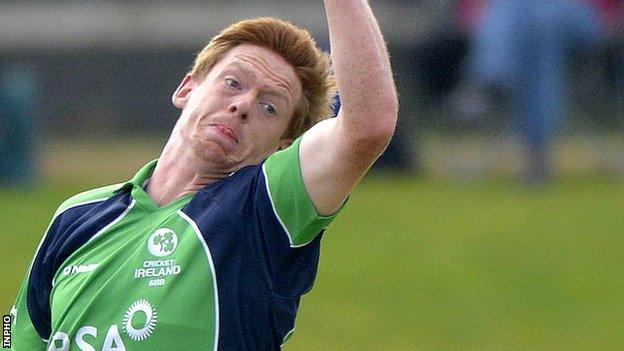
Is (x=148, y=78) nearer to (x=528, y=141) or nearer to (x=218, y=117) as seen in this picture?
(x=528, y=141)

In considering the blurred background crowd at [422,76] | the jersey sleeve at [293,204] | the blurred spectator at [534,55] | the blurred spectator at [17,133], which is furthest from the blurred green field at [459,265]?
the jersey sleeve at [293,204]

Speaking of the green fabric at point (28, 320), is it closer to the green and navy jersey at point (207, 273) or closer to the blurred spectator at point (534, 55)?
the green and navy jersey at point (207, 273)

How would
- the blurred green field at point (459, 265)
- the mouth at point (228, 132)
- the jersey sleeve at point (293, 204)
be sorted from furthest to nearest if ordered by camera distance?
the blurred green field at point (459, 265), the mouth at point (228, 132), the jersey sleeve at point (293, 204)

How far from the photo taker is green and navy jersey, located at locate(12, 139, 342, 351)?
451 cm

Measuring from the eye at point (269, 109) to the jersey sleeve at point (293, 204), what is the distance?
0.91ft

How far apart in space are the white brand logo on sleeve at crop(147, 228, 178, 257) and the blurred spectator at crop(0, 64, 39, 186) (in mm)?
13447

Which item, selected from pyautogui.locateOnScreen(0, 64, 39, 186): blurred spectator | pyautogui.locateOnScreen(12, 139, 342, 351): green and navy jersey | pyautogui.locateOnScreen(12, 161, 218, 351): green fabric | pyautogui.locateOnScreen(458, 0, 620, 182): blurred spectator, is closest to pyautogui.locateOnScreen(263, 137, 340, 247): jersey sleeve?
pyautogui.locateOnScreen(12, 139, 342, 351): green and navy jersey

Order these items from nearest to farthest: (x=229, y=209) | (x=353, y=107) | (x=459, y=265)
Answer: (x=353, y=107) → (x=229, y=209) → (x=459, y=265)

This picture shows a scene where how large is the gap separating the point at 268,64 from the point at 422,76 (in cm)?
1757

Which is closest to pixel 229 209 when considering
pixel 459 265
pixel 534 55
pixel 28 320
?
pixel 28 320

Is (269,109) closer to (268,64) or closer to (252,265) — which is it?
(268,64)

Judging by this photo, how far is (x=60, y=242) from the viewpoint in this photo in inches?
192

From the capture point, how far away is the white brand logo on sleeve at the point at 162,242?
4602mm

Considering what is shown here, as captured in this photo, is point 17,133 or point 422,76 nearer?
point 17,133
